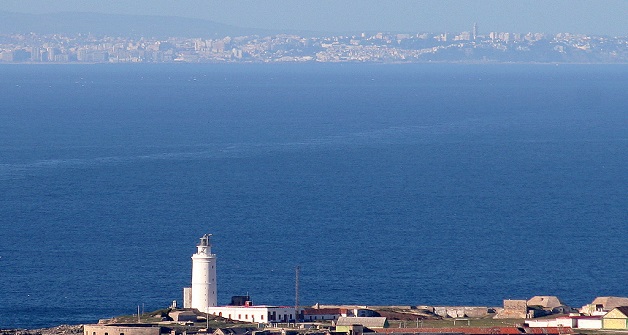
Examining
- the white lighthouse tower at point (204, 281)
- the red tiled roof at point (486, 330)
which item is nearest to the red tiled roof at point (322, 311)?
the white lighthouse tower at point (204, 281)

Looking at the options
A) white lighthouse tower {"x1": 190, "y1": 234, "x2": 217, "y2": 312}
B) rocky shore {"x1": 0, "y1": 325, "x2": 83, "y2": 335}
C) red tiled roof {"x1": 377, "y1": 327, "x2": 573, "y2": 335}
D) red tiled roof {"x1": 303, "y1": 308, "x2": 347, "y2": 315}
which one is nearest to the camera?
red tiled roof {"x1": 377, "y1": 327, "x2": 573, "y2": 335}

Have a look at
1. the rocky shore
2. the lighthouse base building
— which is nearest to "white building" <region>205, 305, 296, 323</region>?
the lighthouse base building

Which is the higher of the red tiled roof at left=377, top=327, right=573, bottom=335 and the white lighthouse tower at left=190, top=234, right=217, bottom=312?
the white lighthouse tower at left=190, top=234, right=217, bottom=312

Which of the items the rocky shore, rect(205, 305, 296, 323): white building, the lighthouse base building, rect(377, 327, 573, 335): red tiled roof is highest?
the lighthouse base building

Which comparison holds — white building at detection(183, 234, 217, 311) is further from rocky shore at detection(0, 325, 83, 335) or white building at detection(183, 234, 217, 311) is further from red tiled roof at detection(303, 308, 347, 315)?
rocky shore at detection(0, 325, 83, 335)

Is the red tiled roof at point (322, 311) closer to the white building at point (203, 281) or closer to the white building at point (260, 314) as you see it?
the white building at point (260, 314)

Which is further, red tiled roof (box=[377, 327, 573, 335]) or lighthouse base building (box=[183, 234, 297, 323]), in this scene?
lighthouse base building (box=[183, 234, 297, 323])

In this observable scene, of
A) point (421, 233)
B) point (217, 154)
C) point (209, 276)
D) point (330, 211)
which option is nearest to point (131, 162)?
point (217, 154)

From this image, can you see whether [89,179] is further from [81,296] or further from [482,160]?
[81,296]

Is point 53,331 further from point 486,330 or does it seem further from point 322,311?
point 486,330
